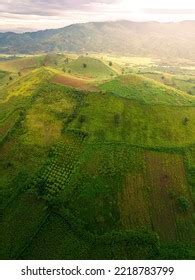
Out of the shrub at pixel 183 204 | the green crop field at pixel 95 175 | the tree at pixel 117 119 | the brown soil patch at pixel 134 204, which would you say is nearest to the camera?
the green crop field at pixel 95 175

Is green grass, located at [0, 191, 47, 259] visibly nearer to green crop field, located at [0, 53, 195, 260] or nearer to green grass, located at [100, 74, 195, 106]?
green crop field, located at [0, 53, 195, 260]

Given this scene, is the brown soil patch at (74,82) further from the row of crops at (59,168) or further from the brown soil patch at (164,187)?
the brown soil patch at (164,187)

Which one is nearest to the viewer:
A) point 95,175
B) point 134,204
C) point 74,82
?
point 134,204

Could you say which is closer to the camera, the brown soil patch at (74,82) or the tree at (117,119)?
the tree at (117,119)

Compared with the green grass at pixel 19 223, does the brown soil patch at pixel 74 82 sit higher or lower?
higher

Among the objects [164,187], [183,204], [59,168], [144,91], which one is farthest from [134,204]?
[144,91]

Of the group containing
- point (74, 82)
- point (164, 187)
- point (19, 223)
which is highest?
point (74, 82)

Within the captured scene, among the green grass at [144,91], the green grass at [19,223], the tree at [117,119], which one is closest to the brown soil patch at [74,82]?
the green grass at [144,91]

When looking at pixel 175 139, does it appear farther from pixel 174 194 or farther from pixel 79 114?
pixel 79 114

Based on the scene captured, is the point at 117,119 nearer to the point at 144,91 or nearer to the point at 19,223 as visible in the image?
the point at 144,91

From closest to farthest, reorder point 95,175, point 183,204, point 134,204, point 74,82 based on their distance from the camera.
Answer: point 134,204, point 183,204, point 95,175, point 74,82
